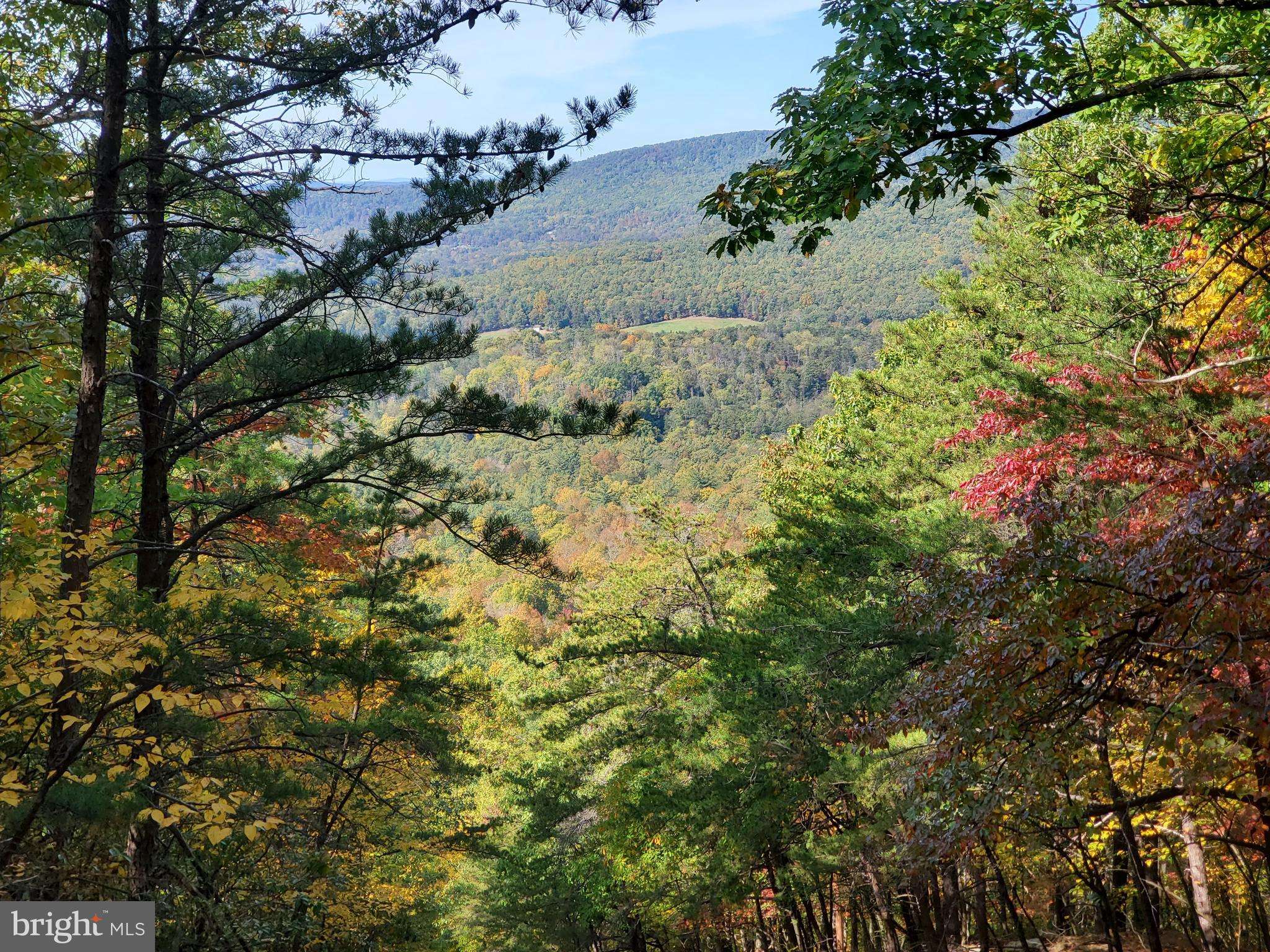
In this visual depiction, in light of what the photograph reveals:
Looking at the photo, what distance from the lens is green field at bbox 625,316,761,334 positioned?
124 meters

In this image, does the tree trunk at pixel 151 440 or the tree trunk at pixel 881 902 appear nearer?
the tree trunk at pixel 151 440

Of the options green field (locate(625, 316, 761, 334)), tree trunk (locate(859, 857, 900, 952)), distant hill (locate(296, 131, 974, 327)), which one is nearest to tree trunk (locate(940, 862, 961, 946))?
tree trunk (locate(859, 857, 900, 952))

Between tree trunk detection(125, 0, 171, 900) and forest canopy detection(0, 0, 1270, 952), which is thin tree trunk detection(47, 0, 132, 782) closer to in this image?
forest canopy detection(0, 0, 1270, 952)

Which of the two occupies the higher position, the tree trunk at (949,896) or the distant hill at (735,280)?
the distant hill at (735,280)

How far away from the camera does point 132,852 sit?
6.21m

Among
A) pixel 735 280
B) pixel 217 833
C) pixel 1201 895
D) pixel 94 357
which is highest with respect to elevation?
pixel 735 280

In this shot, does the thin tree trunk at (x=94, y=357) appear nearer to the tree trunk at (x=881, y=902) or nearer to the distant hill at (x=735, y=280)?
the tree trunk at (x=881, y=902)

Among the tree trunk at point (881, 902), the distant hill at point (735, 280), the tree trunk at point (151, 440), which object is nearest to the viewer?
the tree trunk at point (151, 440)

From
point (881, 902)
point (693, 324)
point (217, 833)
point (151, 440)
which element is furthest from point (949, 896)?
point (693, 324)

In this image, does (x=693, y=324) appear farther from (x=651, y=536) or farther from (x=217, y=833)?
(x=217, y=833)

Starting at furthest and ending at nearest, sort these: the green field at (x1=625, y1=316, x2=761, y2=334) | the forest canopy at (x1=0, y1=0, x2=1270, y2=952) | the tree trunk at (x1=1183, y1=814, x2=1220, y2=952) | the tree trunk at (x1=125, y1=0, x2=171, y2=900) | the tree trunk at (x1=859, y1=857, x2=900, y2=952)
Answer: the green field at (x1=625, y1=316, x2=761, y2=334) < the tree trunk at (x1=859, y1=857, x2=900, y2=952) < the tree trunk at (x1=1183, y1=814, x2=1220, y2=952) < the tree trunk at (x1=125, y1=0, x2=171, y2=900) < the forest canopy at (x1=0, y1=0, x2=1270, y2=952)

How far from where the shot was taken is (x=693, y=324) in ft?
425

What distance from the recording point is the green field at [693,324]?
124 metres

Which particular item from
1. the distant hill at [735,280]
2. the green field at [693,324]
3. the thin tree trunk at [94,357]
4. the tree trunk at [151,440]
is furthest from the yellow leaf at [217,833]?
the green field at [693,324]
